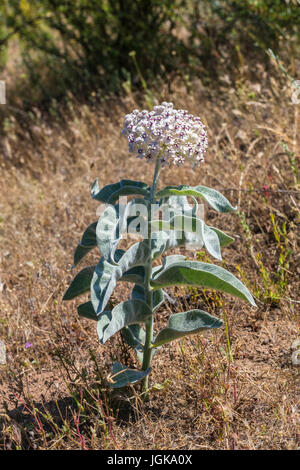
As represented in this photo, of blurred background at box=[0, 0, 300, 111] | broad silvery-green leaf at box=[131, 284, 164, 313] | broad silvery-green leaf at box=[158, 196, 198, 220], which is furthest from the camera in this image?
blurred background at box=[0, 0, 300, 111]

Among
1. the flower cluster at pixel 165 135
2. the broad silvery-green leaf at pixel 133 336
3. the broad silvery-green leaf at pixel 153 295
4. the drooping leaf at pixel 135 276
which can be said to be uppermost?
the flower cluster at pixel 165 135

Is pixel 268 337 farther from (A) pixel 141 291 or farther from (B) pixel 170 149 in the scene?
(B) pixel 170 149

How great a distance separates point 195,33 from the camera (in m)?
5.31

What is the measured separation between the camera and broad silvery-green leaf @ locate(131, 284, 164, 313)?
2.12 m

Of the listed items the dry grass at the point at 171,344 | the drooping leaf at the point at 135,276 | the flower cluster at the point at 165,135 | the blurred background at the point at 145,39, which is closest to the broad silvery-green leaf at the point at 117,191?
the flower cluster at the point at 165,135

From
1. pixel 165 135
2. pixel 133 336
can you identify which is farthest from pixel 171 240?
pixel 133 336

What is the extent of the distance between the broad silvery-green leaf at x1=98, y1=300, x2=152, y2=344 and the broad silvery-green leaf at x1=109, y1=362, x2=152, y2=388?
0.23m

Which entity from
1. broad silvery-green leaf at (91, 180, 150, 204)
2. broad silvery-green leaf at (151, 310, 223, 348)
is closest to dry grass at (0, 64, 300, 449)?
broad silvery-green leaf at (151, 310, 223, 348)

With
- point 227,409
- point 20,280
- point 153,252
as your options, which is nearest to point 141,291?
point 153,252

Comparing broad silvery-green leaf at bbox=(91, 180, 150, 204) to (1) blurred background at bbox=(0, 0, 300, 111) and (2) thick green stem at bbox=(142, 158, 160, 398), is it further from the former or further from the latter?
(1) blurred background at bbox=(0, 0, 300, 111)

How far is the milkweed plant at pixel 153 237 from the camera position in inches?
70.7

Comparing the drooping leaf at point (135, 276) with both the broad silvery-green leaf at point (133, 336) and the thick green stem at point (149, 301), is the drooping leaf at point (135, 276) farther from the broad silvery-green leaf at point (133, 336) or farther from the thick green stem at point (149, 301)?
the broad silvery-green leaf at point (133, 336)

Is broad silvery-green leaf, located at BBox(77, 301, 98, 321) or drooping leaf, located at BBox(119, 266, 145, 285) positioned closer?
drooping leaf, located at BBox(119, 266, 145, 285)

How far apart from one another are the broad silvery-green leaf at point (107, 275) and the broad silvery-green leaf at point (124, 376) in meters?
0.40
